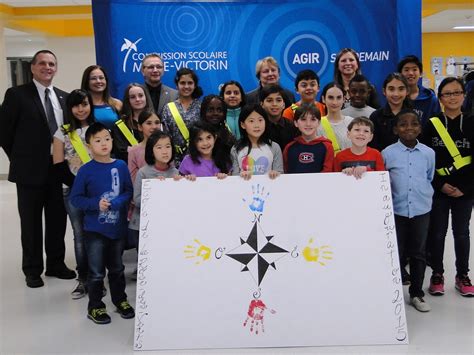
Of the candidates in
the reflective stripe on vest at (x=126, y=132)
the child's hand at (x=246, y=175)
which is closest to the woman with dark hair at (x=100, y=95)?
the reflective stripe on vest at (x=126, y=132)

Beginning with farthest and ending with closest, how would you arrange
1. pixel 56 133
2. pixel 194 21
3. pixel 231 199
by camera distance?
pixel 194 21, pixel 56 133, pixel 231 199

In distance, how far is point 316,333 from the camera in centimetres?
239

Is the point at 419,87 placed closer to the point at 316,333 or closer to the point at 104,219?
the point at 316,333

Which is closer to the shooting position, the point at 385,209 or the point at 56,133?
the point at 385,209

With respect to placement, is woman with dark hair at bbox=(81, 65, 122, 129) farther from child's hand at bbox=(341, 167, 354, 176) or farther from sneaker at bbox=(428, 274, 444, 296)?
sneaker at bbox=(428, 274, 444, 296)

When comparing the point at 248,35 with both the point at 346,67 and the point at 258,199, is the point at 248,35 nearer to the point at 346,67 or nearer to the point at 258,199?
the point at 346,67

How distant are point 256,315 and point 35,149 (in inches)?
81.6

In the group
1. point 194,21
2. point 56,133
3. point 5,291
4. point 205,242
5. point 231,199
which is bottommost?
point 5,291

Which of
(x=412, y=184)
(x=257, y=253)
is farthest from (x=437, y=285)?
(x=257, y=253)

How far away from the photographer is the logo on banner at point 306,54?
219 inches

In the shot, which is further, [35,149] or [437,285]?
[35,149]

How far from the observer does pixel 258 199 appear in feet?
8.41

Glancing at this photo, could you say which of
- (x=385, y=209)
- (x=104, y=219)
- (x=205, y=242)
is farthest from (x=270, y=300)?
(x=104, y=219)

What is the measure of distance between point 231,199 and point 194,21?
346 cm
